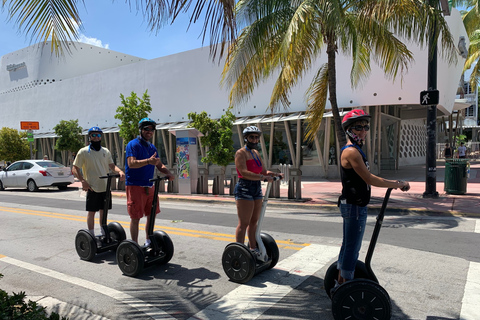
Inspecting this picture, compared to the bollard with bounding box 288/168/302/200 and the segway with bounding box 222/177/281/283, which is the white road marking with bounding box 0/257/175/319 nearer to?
the segway with bounding box 222/177/281/283

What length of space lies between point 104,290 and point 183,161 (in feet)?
33.2

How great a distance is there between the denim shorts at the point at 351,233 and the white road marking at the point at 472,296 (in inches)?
48.0

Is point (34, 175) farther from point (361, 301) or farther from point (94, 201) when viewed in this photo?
point (361, 301)

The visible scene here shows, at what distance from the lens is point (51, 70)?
36438 mm

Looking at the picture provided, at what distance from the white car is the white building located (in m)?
5.17

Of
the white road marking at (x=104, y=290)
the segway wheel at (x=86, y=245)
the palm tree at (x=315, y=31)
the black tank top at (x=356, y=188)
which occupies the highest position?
the palm tree at (x=315, y=31)

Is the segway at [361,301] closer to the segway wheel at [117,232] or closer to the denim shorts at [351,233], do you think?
the denim shorts at [351,233]

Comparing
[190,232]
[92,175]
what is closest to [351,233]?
[92,175]

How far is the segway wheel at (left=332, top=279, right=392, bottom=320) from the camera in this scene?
305 cm

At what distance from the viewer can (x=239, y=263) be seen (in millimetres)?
4262

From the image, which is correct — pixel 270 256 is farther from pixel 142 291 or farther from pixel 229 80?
pixel 229 80

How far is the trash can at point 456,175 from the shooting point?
36.6 ft

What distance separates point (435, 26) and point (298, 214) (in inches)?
242

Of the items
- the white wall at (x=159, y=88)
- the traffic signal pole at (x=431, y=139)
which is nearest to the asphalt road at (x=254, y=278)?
the traffic signal pole at (x=431, y=139)
